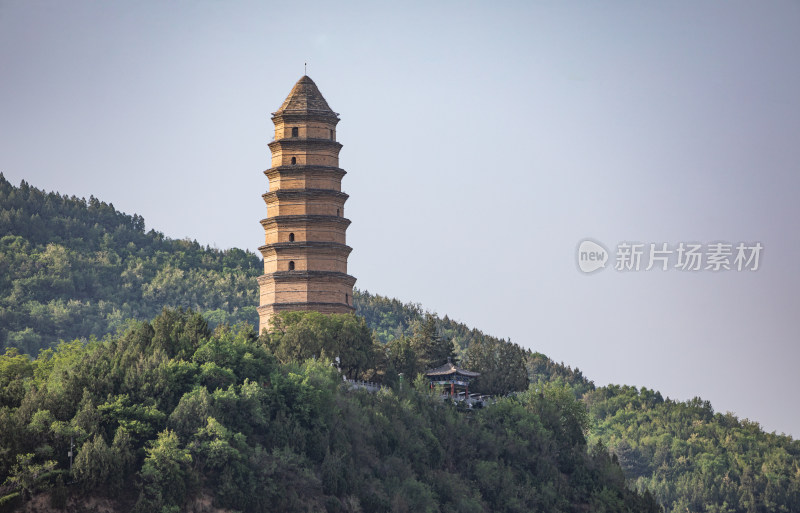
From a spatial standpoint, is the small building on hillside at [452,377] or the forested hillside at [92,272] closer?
the small building on hillside at [452,377]

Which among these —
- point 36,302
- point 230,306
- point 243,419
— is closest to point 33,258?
point 36,302

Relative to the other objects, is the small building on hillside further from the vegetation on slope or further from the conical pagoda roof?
the conical pagoda roof

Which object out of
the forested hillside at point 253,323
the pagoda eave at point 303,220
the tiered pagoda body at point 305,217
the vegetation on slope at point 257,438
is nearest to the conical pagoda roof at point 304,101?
the tiered pagoda body at point 305,217

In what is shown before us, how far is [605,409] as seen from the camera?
5536 inches

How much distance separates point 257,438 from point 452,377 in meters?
18.6

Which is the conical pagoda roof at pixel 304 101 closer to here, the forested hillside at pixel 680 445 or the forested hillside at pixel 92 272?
the forested hillside at pixel 680 445

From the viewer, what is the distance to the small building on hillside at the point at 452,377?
77938 millimetres

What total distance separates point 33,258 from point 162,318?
71.8 m

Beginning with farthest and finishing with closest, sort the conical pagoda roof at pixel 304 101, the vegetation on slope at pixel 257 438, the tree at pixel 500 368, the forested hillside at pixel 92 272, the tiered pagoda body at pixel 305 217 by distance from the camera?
the forested hillside at pixel 92 272 < the tree at pixel 500 368 < the conical pagoda roof at pixel 304 101 < the tiered pagoda body at pixel 305 217 < the vegetation on slope at pixel 257 438

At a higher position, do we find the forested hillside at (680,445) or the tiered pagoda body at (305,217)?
the tiered pagoda body at (305,217)

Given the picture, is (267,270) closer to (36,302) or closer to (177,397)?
(177,397)

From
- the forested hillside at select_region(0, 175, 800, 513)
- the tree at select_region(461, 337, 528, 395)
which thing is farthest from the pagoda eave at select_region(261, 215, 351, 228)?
the tree at select_region(461, 337, 528, 395)

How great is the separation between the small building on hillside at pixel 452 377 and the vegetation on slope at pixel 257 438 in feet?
7.95

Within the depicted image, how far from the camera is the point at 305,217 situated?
7444 cm
